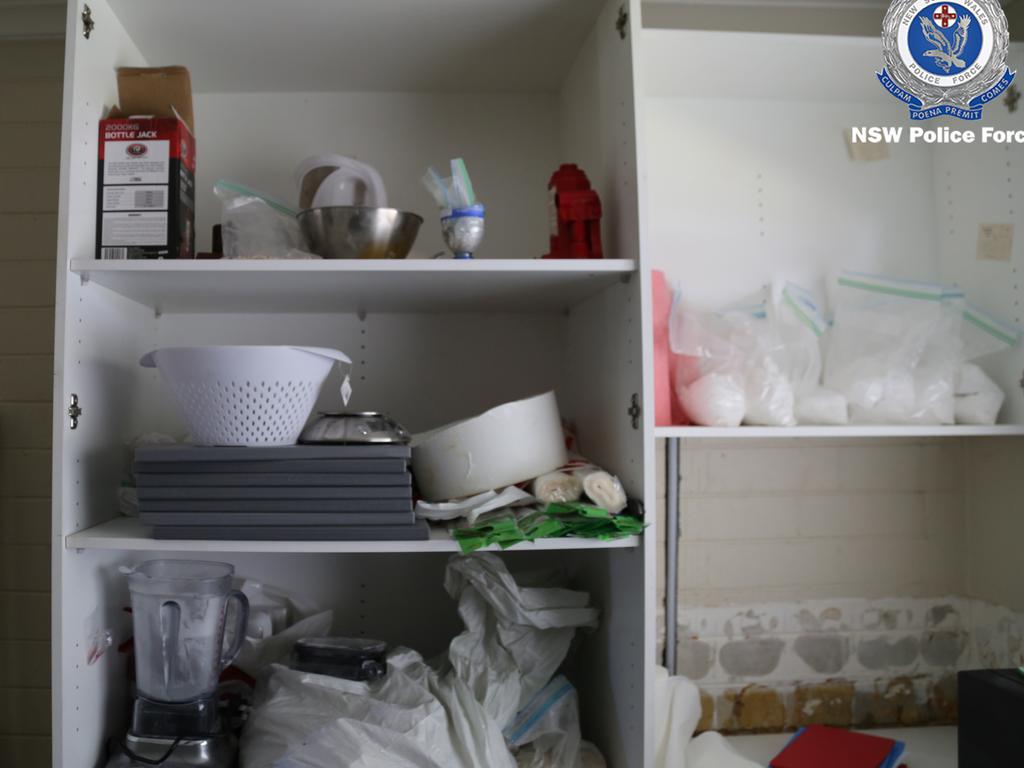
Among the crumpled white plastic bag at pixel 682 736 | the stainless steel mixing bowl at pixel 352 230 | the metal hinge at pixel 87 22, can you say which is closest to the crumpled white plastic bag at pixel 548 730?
the crumpled white plastic bag at pixel 682 736

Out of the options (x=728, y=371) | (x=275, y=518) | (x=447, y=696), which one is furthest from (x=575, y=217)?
(x=447, y=696)

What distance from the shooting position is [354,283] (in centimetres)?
117

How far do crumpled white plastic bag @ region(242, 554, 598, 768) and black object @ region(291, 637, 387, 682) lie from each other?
0.09ft

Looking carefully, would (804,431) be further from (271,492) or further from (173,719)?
(173,719)

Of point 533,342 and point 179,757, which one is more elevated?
point 533,342

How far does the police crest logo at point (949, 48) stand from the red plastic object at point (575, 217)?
0.66m

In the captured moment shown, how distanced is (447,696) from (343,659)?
20cm

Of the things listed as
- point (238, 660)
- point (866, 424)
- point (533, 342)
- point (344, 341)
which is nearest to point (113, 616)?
point (238, 660)

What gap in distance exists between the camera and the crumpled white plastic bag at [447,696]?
1079mm

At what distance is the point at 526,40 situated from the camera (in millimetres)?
1329

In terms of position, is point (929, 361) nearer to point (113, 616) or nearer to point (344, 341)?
point (344, 341)

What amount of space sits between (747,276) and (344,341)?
0.87m

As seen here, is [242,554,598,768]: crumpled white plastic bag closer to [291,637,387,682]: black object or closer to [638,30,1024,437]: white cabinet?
[291,637,387,682]: black object

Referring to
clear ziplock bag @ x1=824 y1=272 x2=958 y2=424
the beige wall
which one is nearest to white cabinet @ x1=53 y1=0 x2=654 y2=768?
clear ziplock bag @ x1=824 y1=272 x2=958 y2=424
